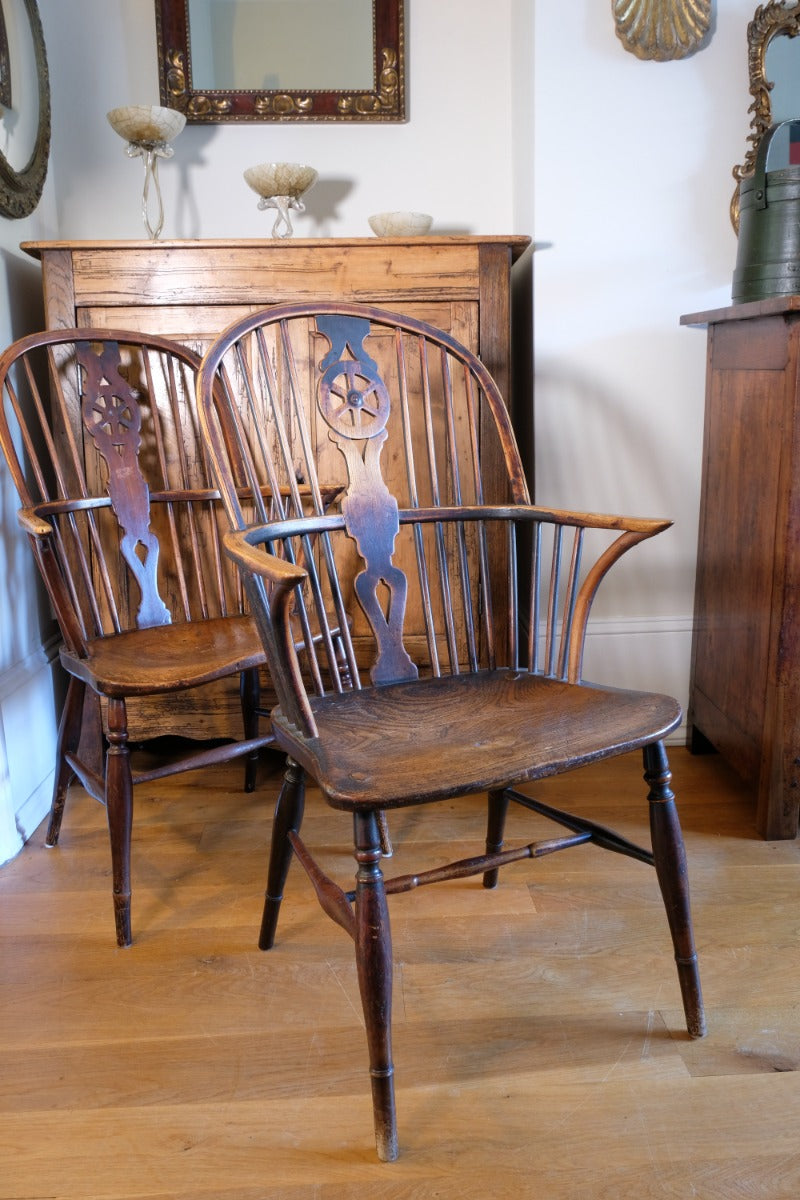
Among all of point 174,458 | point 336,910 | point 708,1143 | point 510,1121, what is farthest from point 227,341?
point 708,1143

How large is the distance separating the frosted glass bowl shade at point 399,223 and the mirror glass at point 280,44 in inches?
19.0

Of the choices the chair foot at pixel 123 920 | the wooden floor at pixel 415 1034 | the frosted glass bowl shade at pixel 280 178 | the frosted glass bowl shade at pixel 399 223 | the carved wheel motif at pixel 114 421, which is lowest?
the wooden floor at pixel 415 1034

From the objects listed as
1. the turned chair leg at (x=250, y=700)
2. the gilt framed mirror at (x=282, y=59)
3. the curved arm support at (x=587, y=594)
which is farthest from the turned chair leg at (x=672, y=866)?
the gilt framed mirror at (x=282, y=59)

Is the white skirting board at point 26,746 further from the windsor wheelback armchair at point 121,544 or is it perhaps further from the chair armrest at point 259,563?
the chair armrest at point 259,563

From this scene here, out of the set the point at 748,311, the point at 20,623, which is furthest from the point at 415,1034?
the point at 748,311

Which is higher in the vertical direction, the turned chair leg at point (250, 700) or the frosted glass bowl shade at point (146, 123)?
the frosted glass bowl shade at point (146, 123)

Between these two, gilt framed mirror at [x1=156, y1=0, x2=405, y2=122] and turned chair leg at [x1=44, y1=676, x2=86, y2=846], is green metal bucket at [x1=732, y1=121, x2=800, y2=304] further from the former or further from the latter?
turned chair leg at [x1=44, y1=676, x2=86, y2=846]

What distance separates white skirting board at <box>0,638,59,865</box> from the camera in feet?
6.33

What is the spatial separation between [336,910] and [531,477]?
1528mm

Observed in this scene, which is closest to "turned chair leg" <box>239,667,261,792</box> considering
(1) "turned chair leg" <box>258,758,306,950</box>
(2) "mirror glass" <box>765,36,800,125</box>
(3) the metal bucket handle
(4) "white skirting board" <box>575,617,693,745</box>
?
(1) "turned chair leg" <box>258,758,306,950</box>

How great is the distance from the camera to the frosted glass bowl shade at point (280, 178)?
7.34 ft

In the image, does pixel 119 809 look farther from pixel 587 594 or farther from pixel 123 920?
pixel 587 594

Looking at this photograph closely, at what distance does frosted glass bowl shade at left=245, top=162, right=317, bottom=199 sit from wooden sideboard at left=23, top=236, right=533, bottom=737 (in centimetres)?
26

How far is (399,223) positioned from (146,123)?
0.61 metres
